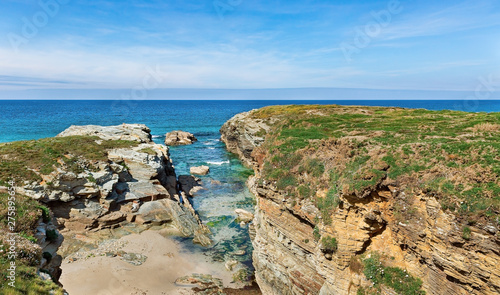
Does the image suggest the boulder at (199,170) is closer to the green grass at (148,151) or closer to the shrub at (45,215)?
the green grass at (148,151)

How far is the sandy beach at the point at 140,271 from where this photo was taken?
71.1 feet

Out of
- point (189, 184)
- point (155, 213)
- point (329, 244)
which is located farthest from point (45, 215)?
point (189, 184)

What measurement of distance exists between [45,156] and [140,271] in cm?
1860

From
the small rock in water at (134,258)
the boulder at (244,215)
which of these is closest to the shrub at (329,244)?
the small rock in water at (134,258)

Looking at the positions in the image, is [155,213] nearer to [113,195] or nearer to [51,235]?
[113,195]

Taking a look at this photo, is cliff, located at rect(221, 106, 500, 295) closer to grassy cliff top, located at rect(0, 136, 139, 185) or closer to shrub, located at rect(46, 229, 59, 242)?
shrub, located at rect(46, 229, 59, 242)

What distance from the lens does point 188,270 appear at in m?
24.9

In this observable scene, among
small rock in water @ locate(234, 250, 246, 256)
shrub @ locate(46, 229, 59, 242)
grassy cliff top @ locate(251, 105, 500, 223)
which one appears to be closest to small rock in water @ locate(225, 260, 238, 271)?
small rock in water @ locate(234, 250, 246, 256)

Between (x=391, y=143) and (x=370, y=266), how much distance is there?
842cm

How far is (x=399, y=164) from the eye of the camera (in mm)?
15086

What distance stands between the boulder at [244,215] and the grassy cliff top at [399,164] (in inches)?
490

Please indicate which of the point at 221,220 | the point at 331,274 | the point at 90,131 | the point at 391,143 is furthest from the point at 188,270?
the point at 90,131

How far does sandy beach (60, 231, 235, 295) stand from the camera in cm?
2166

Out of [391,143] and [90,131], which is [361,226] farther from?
[90,131]
